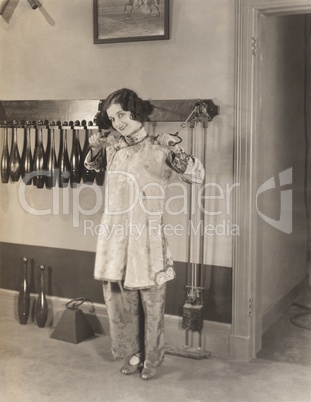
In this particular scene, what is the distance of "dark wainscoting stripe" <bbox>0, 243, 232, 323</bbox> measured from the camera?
3.50 meters

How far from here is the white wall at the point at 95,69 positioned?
3381mm

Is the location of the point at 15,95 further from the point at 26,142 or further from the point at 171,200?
the point at 171,200

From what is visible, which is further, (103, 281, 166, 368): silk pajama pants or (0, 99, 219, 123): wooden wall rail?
(0, 99, 219, 123): wooden wall rail

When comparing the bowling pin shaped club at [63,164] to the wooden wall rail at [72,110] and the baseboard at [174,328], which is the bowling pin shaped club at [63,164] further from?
the baseboard at [174,328]

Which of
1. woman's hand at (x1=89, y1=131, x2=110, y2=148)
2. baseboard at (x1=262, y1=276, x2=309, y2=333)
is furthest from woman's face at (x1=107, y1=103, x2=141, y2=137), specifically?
baseboard at (x1=262, y1=276, x2=309, y2=333)

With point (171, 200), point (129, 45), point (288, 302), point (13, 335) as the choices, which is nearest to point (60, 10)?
point (129, 45)

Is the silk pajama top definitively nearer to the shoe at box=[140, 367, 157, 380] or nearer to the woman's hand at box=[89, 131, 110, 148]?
the woman's hand at box=[89, 131, 110, 148]

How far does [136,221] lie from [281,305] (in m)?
1.91

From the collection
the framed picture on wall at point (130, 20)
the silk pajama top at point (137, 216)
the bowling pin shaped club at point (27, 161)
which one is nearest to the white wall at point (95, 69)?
the framed picture on wall at point (130, 20)

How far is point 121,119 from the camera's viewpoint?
9.97 ft

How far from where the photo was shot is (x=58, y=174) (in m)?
3.80

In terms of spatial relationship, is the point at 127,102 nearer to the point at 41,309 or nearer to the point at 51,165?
the point at 51,165

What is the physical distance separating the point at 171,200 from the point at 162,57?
0.91 m

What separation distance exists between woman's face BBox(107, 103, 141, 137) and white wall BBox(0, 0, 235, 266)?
1.81 feet
